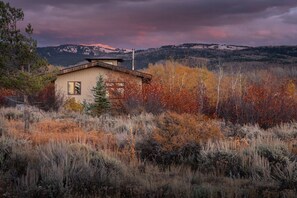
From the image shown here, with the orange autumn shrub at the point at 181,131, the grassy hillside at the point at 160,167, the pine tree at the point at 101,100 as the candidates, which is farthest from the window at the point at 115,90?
the grassy hillside at the point at 160,167

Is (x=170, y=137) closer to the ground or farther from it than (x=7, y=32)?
closer to the ground

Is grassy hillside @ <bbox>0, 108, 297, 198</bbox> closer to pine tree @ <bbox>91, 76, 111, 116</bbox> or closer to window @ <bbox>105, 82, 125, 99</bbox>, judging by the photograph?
pine tree @ <bbox>91, 76, 111, 116</bbox>

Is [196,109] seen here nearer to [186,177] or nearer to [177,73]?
[186,177]

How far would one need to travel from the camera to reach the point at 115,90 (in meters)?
33.8

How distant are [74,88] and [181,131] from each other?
3038 cm

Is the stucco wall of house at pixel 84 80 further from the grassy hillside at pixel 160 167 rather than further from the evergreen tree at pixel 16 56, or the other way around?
the grassy hillside at pixel 160 167

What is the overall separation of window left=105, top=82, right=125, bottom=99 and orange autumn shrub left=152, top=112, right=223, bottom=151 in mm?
20730

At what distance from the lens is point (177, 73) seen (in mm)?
62000

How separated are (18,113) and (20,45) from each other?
6.84 m

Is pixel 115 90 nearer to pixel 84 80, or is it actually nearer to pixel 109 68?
pixel 109 68

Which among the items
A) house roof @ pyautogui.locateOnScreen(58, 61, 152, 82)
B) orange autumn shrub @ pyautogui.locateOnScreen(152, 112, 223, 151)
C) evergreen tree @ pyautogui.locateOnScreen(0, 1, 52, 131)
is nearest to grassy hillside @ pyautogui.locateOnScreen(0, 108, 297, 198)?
orange autumn shrub @ pyautogui.locateOnScreen(152, 112, 223, 151)

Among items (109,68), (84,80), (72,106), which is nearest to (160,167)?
(72,106)

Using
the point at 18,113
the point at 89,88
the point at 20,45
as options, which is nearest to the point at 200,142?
the point at 20,45

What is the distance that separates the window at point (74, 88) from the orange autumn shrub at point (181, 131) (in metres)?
29.2
